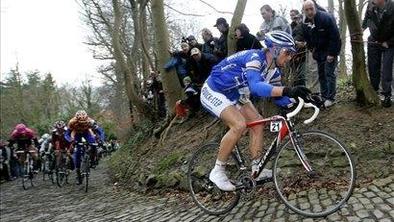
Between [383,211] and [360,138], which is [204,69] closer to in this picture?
[360,138]

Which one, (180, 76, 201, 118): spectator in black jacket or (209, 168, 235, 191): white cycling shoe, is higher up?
(180, 76, 201, 118): spectator in black jacket

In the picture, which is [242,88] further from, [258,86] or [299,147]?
[299,147]

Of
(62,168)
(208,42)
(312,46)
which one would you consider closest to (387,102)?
(312,46)

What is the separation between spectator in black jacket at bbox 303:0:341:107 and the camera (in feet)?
Answer: 28.3

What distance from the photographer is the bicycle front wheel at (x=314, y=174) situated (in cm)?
541

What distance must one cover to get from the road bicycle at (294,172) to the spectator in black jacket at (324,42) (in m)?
2.88

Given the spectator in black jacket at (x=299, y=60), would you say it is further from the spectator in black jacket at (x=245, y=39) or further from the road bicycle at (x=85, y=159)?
the road bicycle at (x=85, y=159)

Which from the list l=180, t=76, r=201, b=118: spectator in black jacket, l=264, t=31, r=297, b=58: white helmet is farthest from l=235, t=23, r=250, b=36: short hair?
l=264, t=31, r=297, b=58: white helmet

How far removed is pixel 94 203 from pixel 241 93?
5293 mm

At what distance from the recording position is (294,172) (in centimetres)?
612

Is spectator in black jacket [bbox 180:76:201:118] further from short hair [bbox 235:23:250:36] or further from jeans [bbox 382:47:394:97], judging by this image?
jeans [bbox 382:47:394:97]

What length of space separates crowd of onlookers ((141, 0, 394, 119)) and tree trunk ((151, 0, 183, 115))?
154 centimetres

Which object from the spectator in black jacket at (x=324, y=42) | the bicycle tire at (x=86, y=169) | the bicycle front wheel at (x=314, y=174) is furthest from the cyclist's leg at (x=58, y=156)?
the bicycle front wheel at (x=314, y=174)

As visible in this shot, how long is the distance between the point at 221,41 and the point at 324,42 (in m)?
2.93
